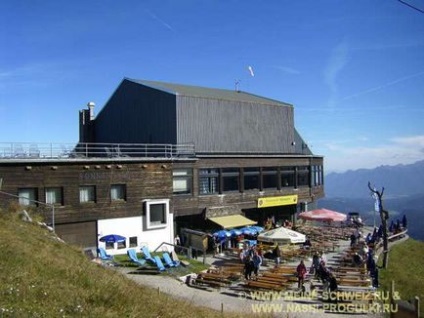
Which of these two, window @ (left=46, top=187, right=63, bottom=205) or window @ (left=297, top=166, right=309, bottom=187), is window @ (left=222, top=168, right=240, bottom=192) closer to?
window @ (left=297, top=166, right=309, bottom=187)

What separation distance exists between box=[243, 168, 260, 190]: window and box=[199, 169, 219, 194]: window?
3184mm

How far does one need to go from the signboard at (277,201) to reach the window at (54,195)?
17.6 metres

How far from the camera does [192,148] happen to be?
38.7 meters

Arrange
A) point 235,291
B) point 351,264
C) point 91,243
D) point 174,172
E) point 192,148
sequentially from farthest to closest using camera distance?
point 192,148 < point 174,172 < point 91,243 < point 351,264 < point 235,291

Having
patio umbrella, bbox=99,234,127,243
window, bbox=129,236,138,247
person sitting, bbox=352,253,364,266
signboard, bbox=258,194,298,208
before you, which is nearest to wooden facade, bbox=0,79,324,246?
signboard, bbox=258,194,298,208

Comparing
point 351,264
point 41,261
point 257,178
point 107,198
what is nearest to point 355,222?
point 257,178

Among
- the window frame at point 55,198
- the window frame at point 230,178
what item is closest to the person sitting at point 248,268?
the window frame at point 55,198

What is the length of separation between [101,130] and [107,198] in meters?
18.5

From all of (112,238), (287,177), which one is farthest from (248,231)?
(287,177)

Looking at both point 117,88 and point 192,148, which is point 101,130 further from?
point 192,148

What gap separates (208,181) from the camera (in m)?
37.1

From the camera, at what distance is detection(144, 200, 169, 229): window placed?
32.6 metres

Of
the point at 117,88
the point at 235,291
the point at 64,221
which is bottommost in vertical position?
the point at 235,291

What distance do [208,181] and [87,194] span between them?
33.7 ft
